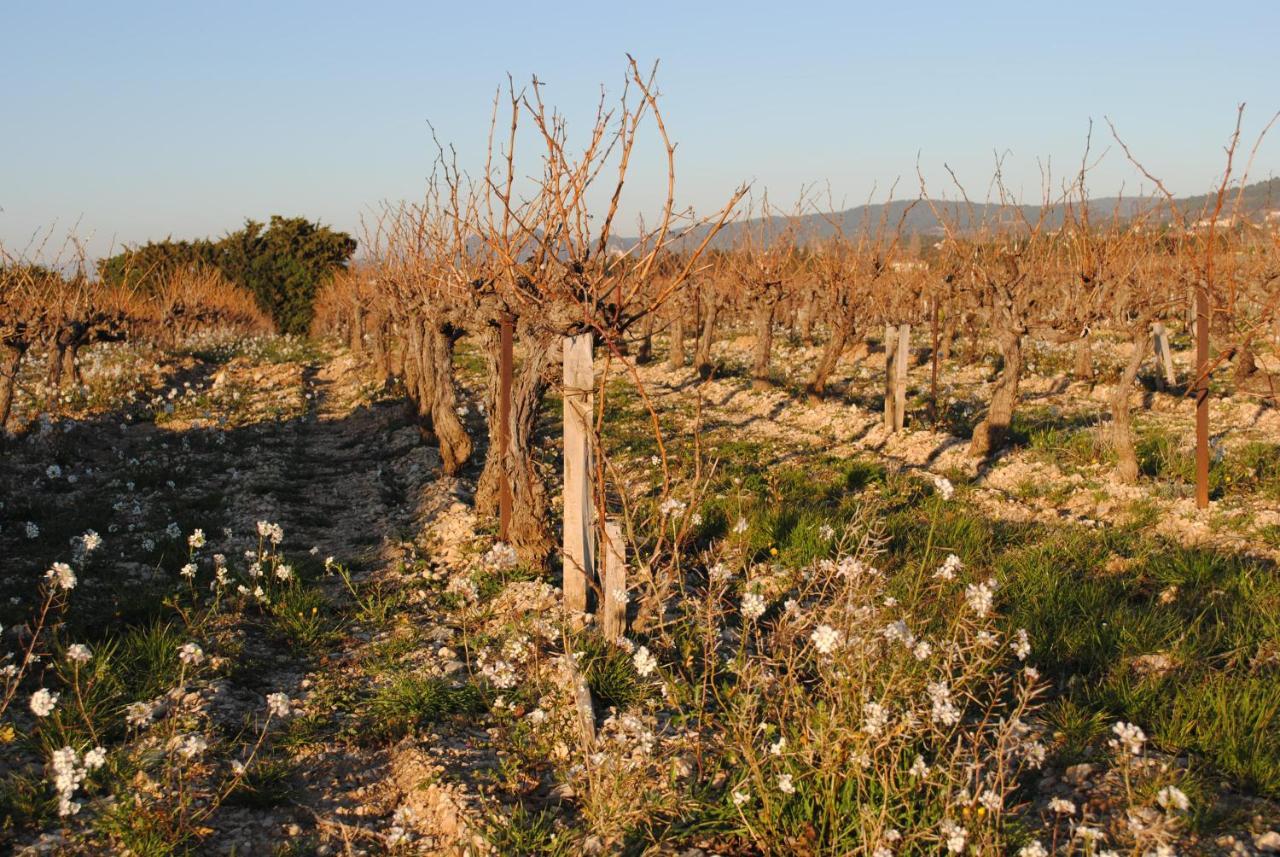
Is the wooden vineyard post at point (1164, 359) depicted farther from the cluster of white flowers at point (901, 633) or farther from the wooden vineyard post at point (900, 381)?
the cluster of white flowers at point (901, 633)

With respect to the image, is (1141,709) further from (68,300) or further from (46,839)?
(68,300)

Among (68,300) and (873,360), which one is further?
(873,360)

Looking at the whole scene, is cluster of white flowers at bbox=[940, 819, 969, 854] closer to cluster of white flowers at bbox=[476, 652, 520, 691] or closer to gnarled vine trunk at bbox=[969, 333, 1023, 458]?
cluster of white flowers at bbox=[476, 652, 520, 691]

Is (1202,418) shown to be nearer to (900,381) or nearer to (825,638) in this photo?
(900,381)

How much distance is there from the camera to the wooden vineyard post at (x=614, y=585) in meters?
5.45

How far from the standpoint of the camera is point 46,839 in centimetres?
359

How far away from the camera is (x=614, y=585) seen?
18.0 feet

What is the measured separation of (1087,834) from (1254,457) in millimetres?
9459

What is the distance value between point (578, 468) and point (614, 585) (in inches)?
37.0

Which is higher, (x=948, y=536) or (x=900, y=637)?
(x=900, y=637)

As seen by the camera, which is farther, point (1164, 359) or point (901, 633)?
point (1164, 359)

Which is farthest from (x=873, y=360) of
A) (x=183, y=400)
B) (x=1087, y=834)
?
(x=1087, y=834)

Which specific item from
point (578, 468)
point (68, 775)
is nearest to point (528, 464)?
point (578, 468)

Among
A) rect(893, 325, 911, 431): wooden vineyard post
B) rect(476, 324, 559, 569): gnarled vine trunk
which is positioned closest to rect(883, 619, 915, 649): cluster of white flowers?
rect(476, 324, 559, 569): gnarled vine trunk
